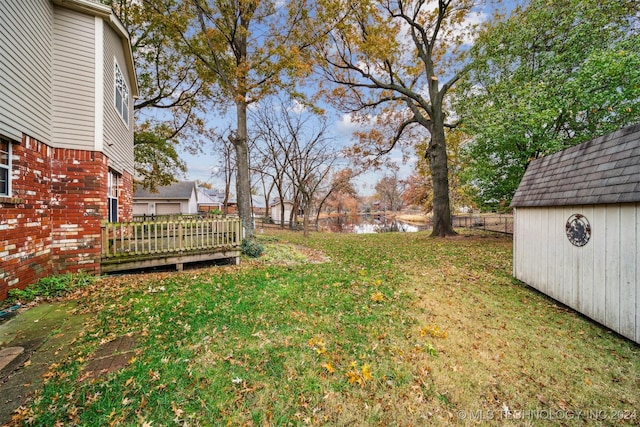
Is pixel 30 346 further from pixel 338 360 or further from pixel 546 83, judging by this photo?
pixel 546 83

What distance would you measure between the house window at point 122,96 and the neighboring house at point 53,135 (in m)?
1.00

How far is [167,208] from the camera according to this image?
27.6 m

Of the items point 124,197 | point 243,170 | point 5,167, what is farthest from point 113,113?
point 243,170

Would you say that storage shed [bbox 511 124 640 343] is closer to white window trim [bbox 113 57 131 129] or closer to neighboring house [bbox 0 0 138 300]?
neighboring house [bbox 0 0 138 300]

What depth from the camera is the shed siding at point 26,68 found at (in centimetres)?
420

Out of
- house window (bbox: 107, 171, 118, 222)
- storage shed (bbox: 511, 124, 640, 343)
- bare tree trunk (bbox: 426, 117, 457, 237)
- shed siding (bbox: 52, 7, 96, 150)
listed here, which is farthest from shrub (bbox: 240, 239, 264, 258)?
bare tree trunk (bbox: 426, 117, 457, 237)

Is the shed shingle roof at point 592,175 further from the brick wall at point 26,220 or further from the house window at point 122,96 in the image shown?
the house window at point 122,96

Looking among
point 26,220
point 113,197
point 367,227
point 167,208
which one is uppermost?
point 167,208

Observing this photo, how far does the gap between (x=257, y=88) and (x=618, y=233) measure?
35.3 ft

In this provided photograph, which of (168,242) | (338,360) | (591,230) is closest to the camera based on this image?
(338,360)

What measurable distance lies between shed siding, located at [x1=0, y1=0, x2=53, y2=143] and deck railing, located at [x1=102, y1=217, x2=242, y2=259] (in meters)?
2.32

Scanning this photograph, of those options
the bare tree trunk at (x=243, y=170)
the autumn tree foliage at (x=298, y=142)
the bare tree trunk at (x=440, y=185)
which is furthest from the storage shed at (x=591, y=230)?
the autumn tree foliage at (x=298, y=142)

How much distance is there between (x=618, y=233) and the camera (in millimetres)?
3533

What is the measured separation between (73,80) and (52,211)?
3025mm
